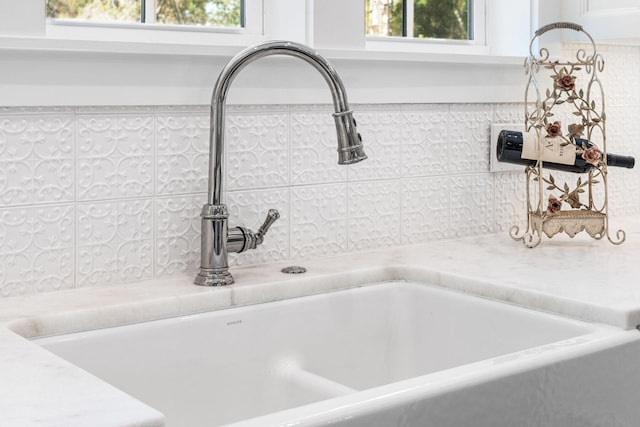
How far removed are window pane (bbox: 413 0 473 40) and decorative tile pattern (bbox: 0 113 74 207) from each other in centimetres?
90

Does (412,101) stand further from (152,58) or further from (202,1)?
(152,58)

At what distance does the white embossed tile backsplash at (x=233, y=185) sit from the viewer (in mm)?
1301

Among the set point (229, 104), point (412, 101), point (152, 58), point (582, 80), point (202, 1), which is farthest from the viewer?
point (582, 80)

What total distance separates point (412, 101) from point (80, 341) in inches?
32.4

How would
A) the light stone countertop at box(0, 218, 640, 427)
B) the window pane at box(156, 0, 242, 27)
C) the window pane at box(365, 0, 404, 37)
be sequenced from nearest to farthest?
the light stone countertop at box(0, 218, 640, 427), the window pane at box(156, 0, 242, 27), the window pane at box(365, 0, 404, 37)

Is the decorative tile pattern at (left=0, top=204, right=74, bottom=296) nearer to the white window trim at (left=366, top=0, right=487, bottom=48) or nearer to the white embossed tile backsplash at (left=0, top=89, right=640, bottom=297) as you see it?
the white embossed tile backsplash at (left=0, top=89, right=640, bottom=297)

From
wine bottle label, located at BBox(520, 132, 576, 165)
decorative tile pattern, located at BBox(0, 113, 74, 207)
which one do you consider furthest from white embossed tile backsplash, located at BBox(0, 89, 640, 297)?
wine bottle label, located at BBox(520, 132, 576, 165)

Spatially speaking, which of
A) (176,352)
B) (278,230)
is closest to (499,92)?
(278,230)

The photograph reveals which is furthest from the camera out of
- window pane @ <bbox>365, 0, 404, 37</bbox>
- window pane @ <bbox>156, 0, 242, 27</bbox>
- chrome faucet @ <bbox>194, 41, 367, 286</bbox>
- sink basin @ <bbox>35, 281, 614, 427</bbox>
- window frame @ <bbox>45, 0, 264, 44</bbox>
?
window pane @ <bbox>365, 0, 404, 37</bbox>

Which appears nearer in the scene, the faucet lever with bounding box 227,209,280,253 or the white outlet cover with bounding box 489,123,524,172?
the faucet lever with bounding box 227,209,280,253

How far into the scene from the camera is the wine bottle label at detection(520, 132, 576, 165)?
5.71 feet

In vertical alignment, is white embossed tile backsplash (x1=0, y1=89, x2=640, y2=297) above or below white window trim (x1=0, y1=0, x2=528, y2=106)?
→ below

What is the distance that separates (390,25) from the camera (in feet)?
6.21

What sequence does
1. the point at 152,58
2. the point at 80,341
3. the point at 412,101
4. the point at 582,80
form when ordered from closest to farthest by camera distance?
the point at 80,341 < the point at 152,58 < the point at 412,101 < the point at 582,80
